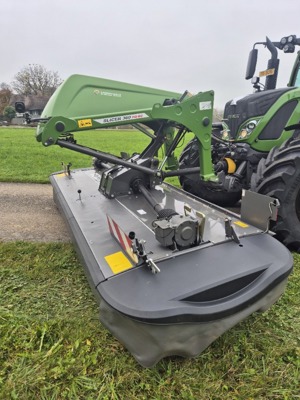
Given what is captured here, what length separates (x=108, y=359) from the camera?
1760mm

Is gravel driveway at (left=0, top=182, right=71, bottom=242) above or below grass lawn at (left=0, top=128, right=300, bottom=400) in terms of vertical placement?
above

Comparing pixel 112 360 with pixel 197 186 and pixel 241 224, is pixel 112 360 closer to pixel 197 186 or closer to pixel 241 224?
pixel 241 224

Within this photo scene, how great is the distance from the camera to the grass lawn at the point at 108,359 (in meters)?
1.58

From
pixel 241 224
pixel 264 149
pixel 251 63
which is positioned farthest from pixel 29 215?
pixel 251 63

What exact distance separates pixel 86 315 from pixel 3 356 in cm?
56

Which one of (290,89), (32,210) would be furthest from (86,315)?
(290,89)

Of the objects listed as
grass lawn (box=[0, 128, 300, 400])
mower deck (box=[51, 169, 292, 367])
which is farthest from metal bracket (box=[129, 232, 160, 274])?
grass lawn (box=[0, 128, 300, 400])

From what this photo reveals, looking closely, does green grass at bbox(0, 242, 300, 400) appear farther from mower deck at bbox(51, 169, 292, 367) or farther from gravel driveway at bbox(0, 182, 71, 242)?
gravel driveway at bbox(0, 182, 71, 242)

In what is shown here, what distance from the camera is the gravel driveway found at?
3.47 metres

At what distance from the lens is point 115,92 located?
9.10ft

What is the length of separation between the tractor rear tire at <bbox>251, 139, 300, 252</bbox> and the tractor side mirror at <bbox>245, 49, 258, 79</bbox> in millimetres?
1517

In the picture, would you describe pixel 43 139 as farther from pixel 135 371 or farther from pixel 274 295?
pixel 274 295

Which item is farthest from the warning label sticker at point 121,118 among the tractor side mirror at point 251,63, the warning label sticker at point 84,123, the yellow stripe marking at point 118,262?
the tractor side mirror at point 251,63

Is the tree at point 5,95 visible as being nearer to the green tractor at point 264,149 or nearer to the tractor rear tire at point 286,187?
the green tractor at point 264,149
